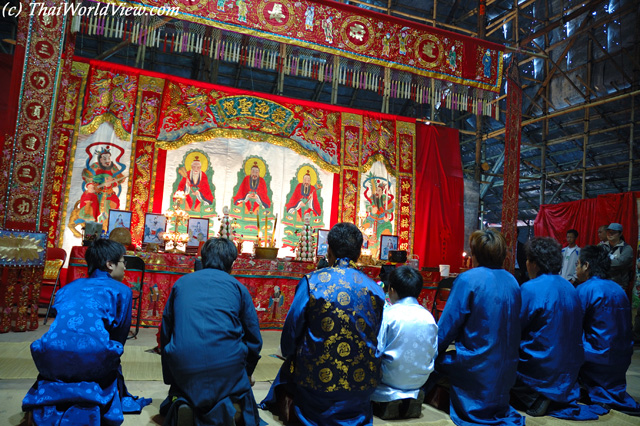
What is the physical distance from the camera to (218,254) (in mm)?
2381

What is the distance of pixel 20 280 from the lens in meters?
4.52

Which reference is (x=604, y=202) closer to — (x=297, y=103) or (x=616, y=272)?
(x=616, y=272)

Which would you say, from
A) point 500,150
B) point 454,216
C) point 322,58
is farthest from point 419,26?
point 500,150

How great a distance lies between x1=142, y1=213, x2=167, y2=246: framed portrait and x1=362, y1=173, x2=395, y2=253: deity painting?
11.4 feet

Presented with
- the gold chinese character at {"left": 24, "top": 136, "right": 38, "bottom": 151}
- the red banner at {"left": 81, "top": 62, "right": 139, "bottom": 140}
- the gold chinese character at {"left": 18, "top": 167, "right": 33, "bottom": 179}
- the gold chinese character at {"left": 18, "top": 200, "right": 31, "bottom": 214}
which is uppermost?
the red banner at {"left": 81, "top": 62, "right": 139, "bottom": 140}

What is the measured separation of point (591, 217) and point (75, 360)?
9134 millimetres

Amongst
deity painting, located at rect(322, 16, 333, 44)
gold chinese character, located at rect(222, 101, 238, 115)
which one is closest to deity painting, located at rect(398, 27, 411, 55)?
deity painting, located at rect(322, 16, 333, 44)

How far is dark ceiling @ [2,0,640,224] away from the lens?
30.5ft

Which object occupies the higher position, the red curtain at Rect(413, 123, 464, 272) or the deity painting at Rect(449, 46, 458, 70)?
the deity painting at Rect(449, 46, 458, 70)

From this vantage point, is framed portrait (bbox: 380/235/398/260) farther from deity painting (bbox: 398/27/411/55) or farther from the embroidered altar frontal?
deity painting (bbox: 398/27/411/55)

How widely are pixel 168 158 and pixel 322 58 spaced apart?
303cm

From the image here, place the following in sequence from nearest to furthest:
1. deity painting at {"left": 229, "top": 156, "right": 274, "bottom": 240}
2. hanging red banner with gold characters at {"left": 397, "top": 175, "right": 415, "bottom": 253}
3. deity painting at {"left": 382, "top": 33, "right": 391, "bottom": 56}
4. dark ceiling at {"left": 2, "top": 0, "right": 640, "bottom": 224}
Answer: deity painting at {"left": 382, "top": 33, "right": 391, "bottom": 56}, deity painting at {"left": 229, "top": 156, "right": 274, "bottom": 240}, hanging red banner with gold characters at {"left": 397, "top": 175, "right": 415, "bottom": 253}, dark ceiling at {"left": 2, "top": 0, "right": 640, "bottom": 224}

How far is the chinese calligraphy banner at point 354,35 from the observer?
18.4ft

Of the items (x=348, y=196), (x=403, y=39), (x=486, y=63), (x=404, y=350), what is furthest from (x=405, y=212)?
(x=404, y=350)
